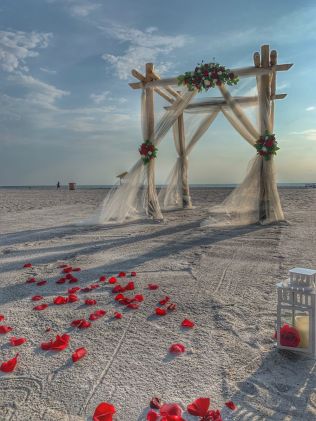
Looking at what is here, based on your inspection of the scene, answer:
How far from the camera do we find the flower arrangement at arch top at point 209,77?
285 inches

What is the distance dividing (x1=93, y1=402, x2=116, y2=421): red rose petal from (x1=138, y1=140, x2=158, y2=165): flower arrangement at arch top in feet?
21.8

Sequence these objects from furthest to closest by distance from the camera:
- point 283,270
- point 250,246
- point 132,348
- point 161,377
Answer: point 250,246, point 283,270, point 132,348, point 161,377

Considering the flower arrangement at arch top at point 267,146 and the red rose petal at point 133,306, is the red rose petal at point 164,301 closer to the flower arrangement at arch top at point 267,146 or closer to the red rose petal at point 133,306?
the red rose petal at point 133,306

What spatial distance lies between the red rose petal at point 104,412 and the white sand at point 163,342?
0.08 meters

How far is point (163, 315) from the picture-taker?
2.82 metres

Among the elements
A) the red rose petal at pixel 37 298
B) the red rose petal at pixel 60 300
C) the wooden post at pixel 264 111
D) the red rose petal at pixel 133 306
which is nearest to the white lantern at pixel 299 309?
the red rose petal at pixel 133 306

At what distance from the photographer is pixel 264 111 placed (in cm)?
734

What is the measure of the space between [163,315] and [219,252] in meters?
2.35

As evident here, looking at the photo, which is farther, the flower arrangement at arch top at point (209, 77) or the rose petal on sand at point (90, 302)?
the flower arrangement at arch top at point (209, 77)

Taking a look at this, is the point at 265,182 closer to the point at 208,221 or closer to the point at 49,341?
the point at 208,221

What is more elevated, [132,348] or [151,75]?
[151,75]

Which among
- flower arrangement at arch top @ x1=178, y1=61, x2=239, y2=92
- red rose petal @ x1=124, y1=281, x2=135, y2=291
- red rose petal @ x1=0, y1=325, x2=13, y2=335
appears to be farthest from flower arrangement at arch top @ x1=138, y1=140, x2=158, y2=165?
red rose petal @ x1=0, y1=325, x2=13, y2=335

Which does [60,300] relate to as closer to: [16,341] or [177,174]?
[16,341]

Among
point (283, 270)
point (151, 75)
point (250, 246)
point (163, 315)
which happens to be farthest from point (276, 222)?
point (163, 315)
